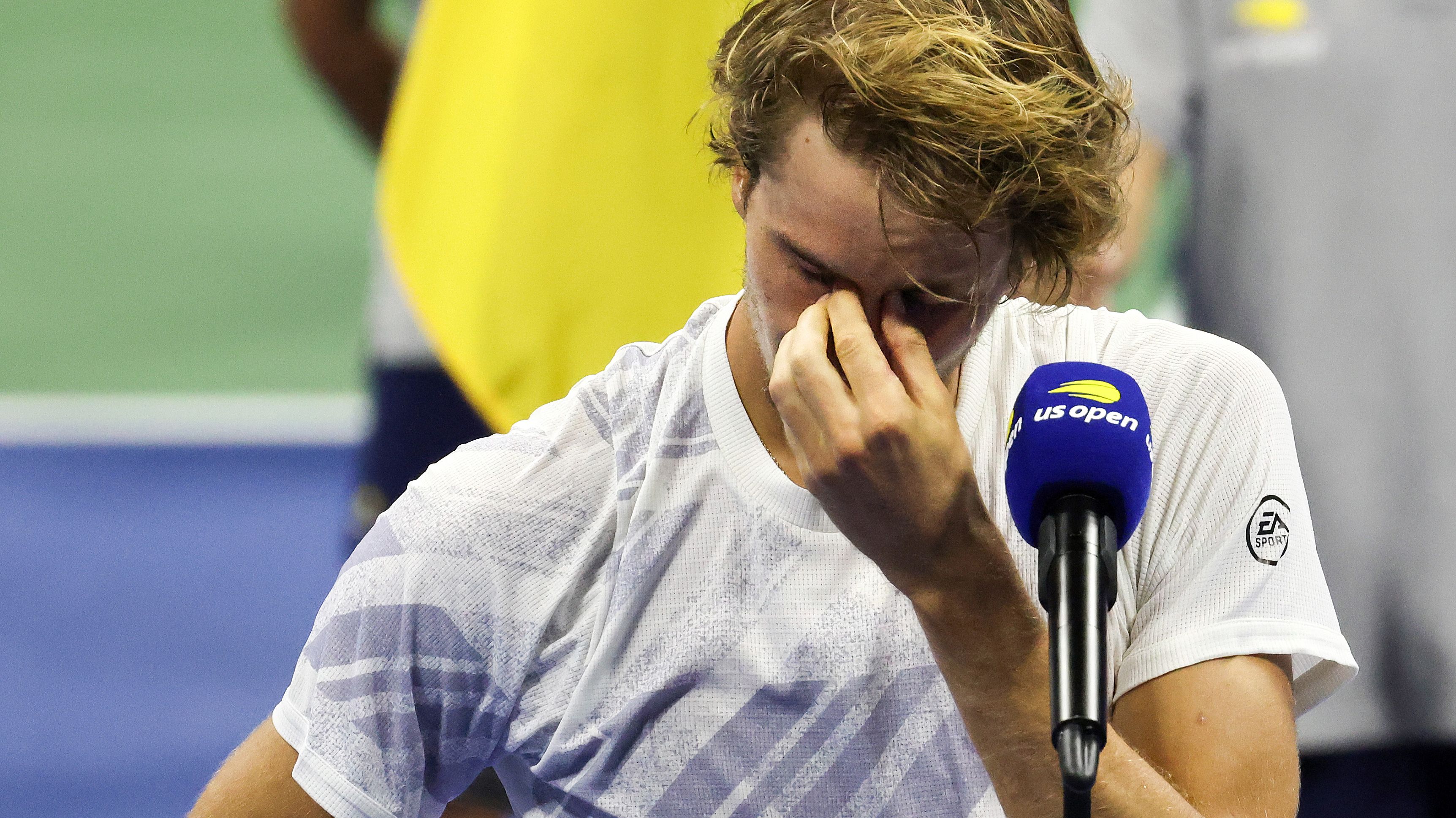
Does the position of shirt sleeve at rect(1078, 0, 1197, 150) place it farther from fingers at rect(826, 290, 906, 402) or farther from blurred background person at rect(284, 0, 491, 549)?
fingers at rect(826, 290, 906, 402)

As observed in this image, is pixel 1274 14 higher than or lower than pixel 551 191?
higher

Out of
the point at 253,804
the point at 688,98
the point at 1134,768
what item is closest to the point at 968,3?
the point at 1134,768

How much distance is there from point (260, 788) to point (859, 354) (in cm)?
58

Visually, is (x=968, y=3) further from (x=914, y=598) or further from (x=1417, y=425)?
(x=1417, y=425)

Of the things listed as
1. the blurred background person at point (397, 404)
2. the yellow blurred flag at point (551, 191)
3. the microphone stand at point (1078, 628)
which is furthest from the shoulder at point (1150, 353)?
the blurred background person at point (397, 404)

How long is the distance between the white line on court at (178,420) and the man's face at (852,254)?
4564 millimetres

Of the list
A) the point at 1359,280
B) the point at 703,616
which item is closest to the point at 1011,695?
the point at 703,616

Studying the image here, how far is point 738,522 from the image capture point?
50.6 inches

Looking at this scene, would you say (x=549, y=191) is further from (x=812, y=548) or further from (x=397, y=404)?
(x=812, y=548)

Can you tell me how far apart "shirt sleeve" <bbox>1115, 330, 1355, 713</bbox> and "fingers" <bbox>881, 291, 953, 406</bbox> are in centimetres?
23

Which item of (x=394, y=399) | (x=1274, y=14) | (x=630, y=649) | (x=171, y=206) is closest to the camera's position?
(x=630, y=649)

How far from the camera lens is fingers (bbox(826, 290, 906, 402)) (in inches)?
43.1

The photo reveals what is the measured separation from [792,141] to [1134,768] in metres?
0.51

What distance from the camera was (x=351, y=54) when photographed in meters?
2.62
